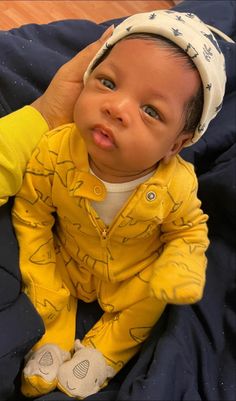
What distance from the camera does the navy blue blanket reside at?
796mm

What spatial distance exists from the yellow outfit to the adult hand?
5 centimetres

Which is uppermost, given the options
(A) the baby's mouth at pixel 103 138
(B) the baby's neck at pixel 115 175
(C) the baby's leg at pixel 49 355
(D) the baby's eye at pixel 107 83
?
(D) the baby's eye at pixel 107 83

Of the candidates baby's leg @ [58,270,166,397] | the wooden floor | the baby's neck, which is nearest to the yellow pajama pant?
baby's leg @ [58,270,166,397]

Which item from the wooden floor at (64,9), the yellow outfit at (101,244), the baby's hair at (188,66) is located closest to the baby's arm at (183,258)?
the yellow outfit at (101,244)

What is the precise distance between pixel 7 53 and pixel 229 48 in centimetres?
43

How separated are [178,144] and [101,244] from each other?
0.63 ft

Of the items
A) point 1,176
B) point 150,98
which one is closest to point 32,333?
point 1,176

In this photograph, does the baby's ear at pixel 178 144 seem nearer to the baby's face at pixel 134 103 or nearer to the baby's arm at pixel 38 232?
the baby's face at pixel 134 103

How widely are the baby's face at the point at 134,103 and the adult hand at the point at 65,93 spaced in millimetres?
146

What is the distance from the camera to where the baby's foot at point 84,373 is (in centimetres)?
83

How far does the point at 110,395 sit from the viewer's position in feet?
2.67

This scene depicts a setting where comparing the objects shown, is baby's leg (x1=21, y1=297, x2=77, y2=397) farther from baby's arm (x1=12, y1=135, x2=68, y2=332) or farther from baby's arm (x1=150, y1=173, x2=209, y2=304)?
baby's arm (x1=150, y1=173, x2=209, y2=304)

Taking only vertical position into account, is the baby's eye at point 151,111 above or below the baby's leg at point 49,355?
above

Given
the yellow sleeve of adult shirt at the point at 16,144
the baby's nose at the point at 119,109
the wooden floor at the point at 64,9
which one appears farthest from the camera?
the wooden floor at the point at 64,9
